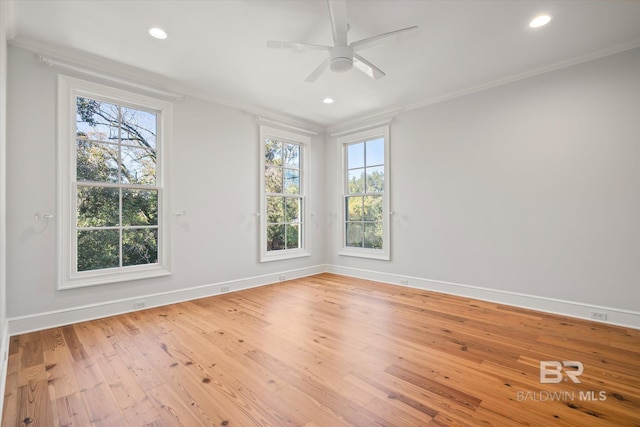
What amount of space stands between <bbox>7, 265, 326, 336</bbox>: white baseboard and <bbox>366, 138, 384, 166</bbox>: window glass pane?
8.21ft

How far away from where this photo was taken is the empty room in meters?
1.83

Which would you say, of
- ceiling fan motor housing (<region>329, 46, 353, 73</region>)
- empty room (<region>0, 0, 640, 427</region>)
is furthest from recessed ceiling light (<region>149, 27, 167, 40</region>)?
ceiling fan motor housing (<region>329, 46, 353, 73</region>)

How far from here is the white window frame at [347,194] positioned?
4594 millimetres

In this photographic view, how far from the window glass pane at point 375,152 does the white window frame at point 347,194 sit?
0.08m

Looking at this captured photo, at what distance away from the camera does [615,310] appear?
2840 millimetres

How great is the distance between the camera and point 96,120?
315 cm

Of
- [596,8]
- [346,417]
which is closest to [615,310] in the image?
[596,8]

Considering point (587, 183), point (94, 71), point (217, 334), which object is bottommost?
point (217, 334)

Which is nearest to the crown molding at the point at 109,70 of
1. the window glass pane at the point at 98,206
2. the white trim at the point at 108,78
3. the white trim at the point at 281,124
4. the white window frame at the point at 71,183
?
the white trim at the point at 108,78

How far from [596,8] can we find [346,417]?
11.3 ft

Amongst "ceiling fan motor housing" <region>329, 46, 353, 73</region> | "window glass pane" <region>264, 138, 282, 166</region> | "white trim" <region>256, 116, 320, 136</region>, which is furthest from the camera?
"window glass pane" <region>264, 138, 282, 166</region>

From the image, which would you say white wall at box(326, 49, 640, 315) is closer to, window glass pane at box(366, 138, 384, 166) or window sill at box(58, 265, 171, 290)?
window glass pane at box(366, 138, 384, 166)

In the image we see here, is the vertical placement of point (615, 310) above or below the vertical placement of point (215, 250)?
below

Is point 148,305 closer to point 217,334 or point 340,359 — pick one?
point 217,334
